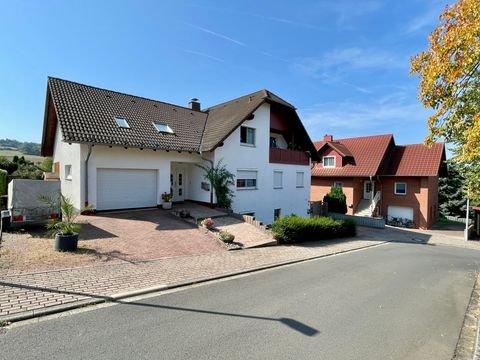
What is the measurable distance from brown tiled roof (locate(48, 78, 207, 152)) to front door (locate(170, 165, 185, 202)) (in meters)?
2.28

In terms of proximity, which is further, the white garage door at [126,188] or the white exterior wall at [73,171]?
the white garage door at [126,188]

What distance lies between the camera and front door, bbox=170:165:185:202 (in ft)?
61.4

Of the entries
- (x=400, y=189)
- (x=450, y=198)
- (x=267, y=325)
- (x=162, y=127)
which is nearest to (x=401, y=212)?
(x=400, y=189)

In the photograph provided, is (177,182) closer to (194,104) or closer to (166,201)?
(166,201)

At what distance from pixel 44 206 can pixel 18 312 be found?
661 cm

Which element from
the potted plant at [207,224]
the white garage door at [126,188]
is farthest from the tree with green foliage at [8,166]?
the potted plant at [207,224]

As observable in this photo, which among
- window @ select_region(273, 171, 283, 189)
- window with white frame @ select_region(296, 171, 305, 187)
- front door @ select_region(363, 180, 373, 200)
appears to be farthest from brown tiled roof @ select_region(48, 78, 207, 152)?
front door @ select_region(363, 180, 373, 200)

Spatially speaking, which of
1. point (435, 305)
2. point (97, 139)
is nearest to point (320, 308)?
point (435, 305)

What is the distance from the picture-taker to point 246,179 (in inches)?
755

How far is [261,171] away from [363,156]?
49.8ft

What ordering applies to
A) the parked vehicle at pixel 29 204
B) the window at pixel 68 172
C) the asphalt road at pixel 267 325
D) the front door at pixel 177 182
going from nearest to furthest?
the asphalt road at pixel 267 325 < the parked vehicle at pixel 29 204 < the window at pixel 68 172 < the front door at pixel 177 182

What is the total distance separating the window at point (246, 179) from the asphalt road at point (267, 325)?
35.4ft

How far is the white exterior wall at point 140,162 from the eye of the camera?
45.6ft

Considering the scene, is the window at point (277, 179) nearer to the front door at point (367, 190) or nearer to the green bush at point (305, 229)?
the green bush at point (305, 229)
